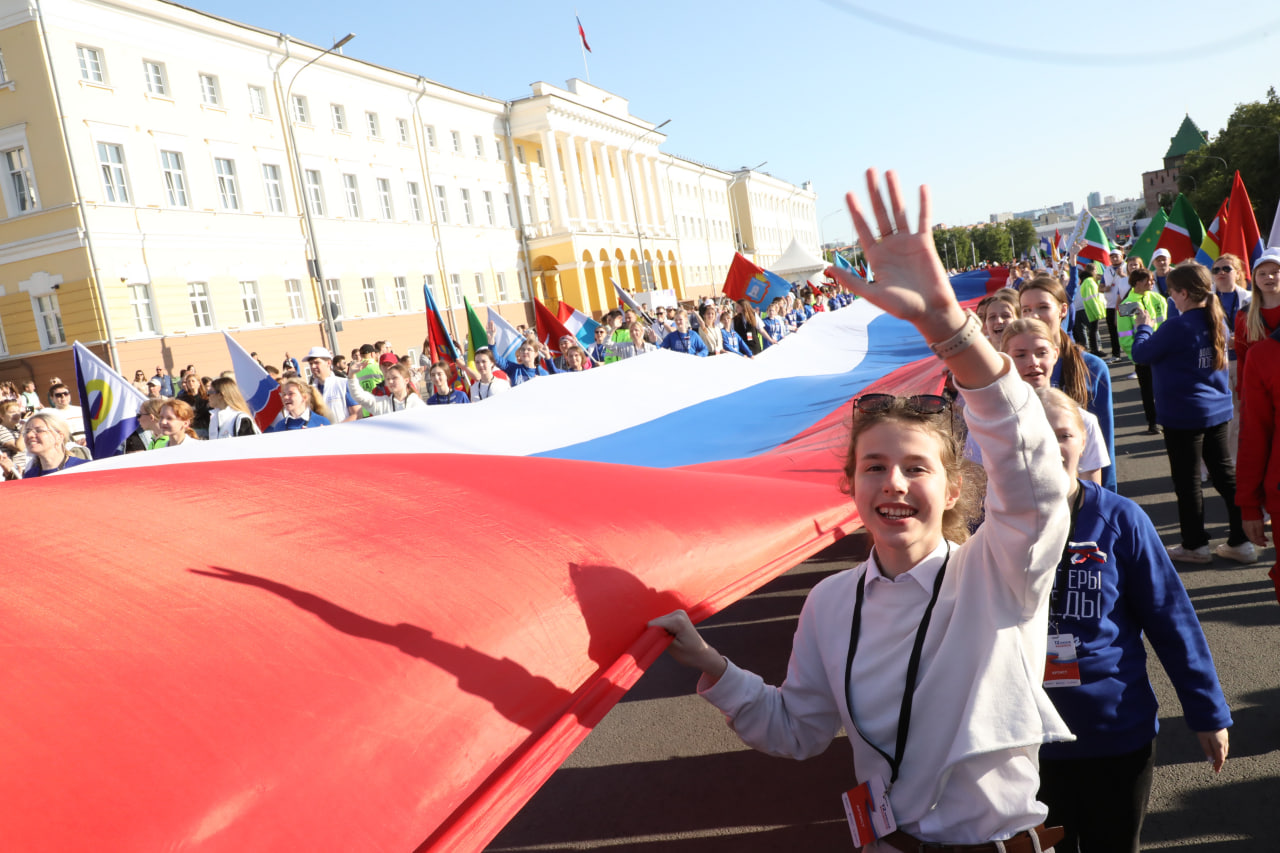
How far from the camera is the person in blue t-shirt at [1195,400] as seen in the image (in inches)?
236

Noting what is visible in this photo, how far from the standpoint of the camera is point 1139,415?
1161cm

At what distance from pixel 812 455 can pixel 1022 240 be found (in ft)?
557

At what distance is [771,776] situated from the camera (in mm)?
4320

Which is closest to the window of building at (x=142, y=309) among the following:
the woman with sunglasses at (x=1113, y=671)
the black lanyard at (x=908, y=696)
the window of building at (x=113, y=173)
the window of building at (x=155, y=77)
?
the window of building at (x=113, y=173)

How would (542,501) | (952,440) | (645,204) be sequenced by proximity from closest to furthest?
1. (952,440)
2. (542,501)
3. (645,204)

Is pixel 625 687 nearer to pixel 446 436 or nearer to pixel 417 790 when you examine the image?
pixel 417 790

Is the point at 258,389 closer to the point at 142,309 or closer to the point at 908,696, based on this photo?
the point at 908,696

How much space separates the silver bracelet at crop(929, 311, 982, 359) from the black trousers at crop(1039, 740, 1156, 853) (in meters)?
1.52

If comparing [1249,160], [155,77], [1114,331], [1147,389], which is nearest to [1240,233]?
[1147,389]

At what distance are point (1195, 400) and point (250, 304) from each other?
1103 inches

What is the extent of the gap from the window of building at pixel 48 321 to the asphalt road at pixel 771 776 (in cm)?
2443

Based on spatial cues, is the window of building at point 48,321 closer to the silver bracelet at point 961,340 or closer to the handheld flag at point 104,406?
the handheld flag at point 104,406

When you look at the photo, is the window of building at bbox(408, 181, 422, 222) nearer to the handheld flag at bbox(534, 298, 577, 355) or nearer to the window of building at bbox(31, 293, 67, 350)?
the window of building at bbox(31, 293, 67, 350)

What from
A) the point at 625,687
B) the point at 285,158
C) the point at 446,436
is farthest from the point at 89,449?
the point at 285,158
